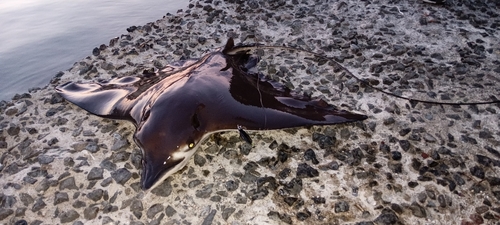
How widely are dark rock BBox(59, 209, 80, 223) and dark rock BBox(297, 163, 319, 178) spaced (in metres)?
1.93

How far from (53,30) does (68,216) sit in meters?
4.19

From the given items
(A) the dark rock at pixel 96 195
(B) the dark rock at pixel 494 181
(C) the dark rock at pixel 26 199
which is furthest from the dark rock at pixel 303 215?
(C) the dark rock at pixel 26 199

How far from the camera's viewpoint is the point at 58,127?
435 centimetres

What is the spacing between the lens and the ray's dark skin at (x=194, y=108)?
3127 millimetres

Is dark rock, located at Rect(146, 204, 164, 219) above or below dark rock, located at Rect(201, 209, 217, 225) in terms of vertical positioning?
above

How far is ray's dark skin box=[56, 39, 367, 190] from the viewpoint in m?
3.13

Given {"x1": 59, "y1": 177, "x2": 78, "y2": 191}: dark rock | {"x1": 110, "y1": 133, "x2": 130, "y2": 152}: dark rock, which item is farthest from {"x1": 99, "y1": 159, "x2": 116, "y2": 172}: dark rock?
{"x1": 59, "y1": 177, "x2": 78, "y2": 191}: dark rock

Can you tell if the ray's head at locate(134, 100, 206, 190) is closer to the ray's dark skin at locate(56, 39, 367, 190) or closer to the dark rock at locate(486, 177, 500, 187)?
the ray's dark skin at locate(56, 39, 367, 190)

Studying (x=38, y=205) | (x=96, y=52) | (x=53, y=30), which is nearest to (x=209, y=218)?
(x=38, y=205)

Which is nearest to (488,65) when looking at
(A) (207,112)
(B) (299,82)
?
(B) (299,82)

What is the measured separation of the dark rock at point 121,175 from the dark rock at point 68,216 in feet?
1.42

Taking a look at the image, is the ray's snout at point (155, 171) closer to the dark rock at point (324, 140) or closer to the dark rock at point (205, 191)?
the dark rock at point (205, 191)

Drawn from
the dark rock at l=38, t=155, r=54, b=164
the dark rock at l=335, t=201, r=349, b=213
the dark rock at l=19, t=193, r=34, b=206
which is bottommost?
the dark rock at l=335, t=201, r=349, b=213

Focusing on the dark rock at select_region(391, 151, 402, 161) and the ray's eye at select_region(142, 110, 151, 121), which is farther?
the dark rock at select_region(391, 151, 402, 161)
